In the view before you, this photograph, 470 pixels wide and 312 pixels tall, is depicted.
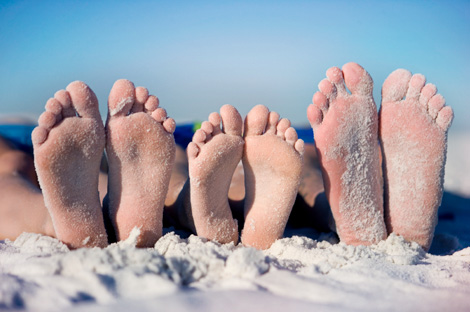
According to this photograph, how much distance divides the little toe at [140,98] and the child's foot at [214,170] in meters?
0.17

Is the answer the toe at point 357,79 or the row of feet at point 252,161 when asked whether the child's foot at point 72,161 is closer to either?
the row of feet at point 252,161

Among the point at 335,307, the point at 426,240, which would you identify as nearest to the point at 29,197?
the point at 335,307

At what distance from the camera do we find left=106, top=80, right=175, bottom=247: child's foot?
1039 mm

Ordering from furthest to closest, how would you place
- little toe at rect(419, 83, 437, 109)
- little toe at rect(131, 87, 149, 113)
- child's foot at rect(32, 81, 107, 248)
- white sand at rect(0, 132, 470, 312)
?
little toe at rect(419, 83, 437, 109), little toe at rect(131, 87, 149, 113), child's foot at rect(32, 81, 107, 248), white sand at rect(0, 132, 470, 312)

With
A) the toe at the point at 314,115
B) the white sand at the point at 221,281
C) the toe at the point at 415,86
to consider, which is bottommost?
the white sand at the point at 221,281

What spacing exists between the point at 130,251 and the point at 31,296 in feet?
0.59

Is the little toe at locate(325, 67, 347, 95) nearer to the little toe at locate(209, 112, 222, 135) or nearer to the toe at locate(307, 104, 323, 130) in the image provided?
the toe at locate(307, 104, 323, 130)

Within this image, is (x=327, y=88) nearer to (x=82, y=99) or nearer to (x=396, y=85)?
(x=396, y=85)

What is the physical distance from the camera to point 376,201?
1.16 meters

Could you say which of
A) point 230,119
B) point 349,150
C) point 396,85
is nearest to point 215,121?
point 230,119

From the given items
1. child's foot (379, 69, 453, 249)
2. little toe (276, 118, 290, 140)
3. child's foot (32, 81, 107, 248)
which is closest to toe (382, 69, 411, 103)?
child's foot (379, 69, 453, 249)

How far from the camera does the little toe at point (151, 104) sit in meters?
1.06

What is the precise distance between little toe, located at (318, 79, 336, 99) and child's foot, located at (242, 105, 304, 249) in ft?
0.46

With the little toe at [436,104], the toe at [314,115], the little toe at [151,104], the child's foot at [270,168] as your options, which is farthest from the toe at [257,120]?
the little toe at [436,104]
